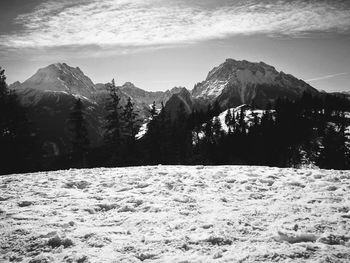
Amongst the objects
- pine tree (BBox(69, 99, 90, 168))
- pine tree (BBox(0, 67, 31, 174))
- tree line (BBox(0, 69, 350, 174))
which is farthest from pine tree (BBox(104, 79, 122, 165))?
pine tree (BBox(0, 67, 31, 174))

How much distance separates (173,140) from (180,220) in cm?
3905

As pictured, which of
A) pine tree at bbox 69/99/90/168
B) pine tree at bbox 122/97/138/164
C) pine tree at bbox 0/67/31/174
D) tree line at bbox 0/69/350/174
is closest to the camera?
pine tree at bbox 0/67/31/174

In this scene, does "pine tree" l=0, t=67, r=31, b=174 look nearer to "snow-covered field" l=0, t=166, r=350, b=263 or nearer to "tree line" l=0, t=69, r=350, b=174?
"tree line" l=0, t=69, r=350, b=174

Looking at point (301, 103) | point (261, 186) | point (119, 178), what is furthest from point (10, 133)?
point (301, 103)

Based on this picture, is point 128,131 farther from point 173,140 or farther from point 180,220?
point 180,220

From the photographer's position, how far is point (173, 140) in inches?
1761

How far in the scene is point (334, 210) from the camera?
570 centimetres

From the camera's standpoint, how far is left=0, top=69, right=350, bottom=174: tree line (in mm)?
31172

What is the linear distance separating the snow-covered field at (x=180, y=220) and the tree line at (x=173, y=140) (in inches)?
1032

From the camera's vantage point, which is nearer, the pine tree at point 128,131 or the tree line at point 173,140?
the tree line at point 173,140

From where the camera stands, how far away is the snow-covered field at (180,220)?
14.0 feet

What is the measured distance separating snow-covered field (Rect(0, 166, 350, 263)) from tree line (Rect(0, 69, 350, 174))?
26.2 m

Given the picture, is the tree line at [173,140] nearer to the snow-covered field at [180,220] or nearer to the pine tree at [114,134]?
the pine tree at [114,134]

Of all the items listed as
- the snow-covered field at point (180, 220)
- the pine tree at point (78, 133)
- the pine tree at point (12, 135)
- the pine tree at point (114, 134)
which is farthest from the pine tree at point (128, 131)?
the snow-covered field at point (180, 220)
